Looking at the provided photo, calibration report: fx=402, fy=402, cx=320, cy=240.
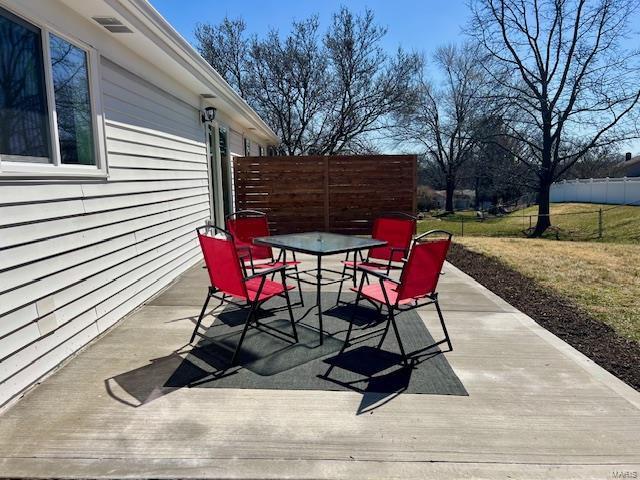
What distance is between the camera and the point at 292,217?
30.2 ft

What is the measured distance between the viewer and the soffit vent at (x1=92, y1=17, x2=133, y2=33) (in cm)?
336

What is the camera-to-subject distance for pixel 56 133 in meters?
2.88

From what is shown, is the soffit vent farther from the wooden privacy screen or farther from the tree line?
the tree line

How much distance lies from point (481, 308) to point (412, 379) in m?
1.82

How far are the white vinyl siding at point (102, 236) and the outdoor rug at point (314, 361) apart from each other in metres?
0.88

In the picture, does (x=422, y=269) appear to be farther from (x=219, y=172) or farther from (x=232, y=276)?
(x=219, y=172)

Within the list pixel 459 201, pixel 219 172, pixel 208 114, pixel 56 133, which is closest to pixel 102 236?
pixel 56 133

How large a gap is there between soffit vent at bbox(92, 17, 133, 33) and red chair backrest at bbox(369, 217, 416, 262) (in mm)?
3187

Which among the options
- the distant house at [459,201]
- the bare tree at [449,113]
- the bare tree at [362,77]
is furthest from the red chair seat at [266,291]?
the distant house at [459,201]

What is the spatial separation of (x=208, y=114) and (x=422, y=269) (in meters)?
5.22

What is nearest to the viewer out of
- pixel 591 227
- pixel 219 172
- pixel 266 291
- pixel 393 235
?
pixel 266 291

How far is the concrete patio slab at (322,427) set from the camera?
1.80 meters

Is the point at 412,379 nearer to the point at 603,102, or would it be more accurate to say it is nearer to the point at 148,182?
the point at 148,182

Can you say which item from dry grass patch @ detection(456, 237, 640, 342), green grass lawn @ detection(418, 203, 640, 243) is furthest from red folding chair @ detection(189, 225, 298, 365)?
green grass lawn @ detection(418, 203, 640, 243)
